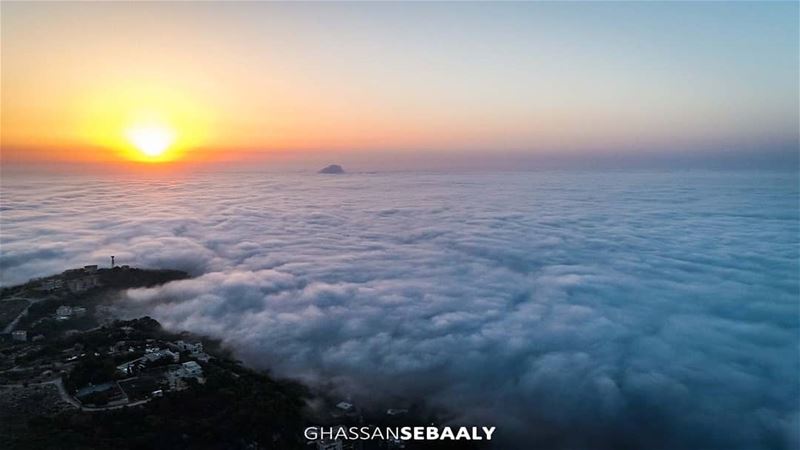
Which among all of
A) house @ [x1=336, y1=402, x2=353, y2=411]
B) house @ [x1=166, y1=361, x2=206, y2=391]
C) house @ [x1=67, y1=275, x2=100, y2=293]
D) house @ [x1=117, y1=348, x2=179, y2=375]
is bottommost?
house @ [x1=67, y1=275, x2=100, y2=293]

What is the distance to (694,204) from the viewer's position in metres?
59.8

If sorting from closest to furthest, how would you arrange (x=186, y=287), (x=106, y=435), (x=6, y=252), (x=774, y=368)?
(x=106, y=435) → (x=774, y=368) → (x=186, y=287) → (x=6, y=252)

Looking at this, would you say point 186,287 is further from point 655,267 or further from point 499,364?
point 655,267

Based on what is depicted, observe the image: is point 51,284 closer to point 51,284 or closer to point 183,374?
point 51,284

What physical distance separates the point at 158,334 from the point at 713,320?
23690 millimetres

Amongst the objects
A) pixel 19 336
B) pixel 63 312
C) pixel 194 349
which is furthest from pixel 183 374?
pixel 63 312

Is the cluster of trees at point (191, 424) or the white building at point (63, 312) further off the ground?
Result: the cluster of trees at point (191, 424)

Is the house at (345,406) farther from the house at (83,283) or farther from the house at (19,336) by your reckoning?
the house at (83,283)

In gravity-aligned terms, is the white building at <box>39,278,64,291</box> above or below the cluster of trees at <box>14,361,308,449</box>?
below

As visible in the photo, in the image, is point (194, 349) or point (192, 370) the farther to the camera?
point (194, 349)

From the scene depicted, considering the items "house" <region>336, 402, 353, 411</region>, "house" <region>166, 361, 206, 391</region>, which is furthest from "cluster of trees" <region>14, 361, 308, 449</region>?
"house" <region>336, 402, 353, 411</region>

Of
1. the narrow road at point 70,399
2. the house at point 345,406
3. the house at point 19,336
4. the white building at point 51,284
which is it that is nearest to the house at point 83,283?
the white building at point 51,284

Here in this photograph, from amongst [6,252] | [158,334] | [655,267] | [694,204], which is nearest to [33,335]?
[158,334]

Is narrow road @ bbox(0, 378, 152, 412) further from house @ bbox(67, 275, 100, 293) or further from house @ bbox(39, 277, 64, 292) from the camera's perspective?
house @ bbox(39, 277, 64, 292)
